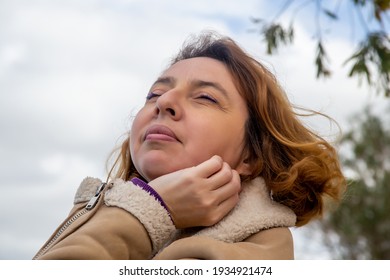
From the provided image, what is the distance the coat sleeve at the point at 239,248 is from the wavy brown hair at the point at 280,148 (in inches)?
8.2

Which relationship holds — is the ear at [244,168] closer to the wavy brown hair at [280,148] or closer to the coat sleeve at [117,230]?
the wavy brown hair at [280,148]

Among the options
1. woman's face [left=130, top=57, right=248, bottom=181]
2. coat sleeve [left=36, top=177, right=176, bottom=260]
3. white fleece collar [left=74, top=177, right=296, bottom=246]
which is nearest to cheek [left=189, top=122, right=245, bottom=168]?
woman's face [left=130, top=57, right=248, bottom=181]

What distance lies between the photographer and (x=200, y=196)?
1946 millimetres

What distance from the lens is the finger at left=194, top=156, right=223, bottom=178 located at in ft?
6.48

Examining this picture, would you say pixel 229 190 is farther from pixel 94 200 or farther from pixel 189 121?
pixel 94 200

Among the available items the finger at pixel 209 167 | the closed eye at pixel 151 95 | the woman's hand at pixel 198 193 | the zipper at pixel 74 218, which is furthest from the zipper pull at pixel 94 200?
the closed eye at pixel 151 95

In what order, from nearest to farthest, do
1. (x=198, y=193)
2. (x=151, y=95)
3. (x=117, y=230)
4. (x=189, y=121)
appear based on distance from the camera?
(x=117, y=230), (x=198, y=193), (x=189, y=121), (x=151, y=95)

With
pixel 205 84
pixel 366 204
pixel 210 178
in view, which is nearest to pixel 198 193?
pixel 210 178

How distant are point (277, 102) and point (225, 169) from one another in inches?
18.7

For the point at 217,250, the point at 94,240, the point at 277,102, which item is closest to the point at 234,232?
the point at 217,250

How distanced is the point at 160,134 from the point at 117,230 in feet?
1.31

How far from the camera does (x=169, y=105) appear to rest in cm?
210

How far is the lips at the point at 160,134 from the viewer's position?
2.06 meters

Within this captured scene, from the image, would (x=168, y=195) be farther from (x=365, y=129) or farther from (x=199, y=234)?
(x=365, y=129)
